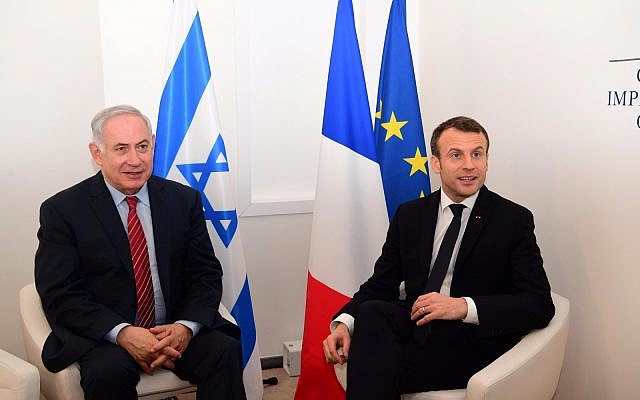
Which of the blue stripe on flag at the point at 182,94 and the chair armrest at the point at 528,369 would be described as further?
the blue stripe on flag at the point at 182,94

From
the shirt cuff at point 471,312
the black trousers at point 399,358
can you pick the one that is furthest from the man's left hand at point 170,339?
the shirt cuff at point 471,312

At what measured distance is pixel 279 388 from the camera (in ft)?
11.3

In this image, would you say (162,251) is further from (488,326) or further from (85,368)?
(488,326)

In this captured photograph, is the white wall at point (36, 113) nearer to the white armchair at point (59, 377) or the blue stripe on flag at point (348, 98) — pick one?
the white armchair at point (59, 377)

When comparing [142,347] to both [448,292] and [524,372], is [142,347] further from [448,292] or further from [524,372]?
[524,372]

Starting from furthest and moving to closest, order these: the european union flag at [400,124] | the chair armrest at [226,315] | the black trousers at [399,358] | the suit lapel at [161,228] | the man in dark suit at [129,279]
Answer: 1. the european union flag at [400,124]
2. the chair armrest at [226,315]
3. the suit lapel at [161,228]
4. the man in dark suit at [129,279]
5. the black trousers at [399,358]

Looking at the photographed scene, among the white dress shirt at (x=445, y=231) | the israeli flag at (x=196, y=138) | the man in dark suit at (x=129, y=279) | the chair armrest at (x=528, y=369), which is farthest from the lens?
the israeli flag at (x=196, y=138)

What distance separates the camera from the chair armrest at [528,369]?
2.01 metres

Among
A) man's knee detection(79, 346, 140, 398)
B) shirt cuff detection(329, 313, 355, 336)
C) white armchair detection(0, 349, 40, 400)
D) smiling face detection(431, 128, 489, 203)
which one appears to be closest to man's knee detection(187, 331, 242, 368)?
man's knee detection(79, 346, 140, 398)

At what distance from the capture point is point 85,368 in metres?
2.22

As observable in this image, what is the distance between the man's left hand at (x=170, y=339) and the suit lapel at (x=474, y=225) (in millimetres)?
956

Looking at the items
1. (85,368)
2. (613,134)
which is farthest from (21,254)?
(613,134)

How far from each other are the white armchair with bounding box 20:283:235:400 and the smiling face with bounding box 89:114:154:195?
528mm

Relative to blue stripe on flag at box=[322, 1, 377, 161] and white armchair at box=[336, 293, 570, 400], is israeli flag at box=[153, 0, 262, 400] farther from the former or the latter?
white armchair at box=[336, 293, 570, 400]
